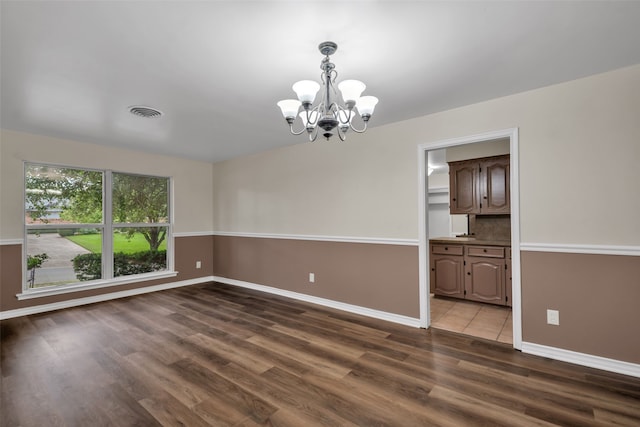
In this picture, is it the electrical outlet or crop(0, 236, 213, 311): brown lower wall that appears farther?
crop(0, 236, 213, 311): brown lower wall

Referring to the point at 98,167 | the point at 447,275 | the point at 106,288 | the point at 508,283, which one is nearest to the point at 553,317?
the point at 508,283

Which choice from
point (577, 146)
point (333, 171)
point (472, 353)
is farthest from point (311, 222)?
point (577, 146)

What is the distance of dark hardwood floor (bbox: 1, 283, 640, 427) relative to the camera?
1898 mm

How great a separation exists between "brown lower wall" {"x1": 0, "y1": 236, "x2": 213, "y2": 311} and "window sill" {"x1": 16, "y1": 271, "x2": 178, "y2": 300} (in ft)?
0.17

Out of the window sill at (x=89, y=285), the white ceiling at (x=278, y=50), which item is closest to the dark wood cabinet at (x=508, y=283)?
the white ceiling at (x=278, y=50)

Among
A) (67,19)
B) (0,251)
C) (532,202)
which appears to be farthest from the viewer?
(0,251)

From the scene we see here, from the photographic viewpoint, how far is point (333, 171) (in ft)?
13.7

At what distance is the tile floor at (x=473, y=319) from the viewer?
10.6 feet

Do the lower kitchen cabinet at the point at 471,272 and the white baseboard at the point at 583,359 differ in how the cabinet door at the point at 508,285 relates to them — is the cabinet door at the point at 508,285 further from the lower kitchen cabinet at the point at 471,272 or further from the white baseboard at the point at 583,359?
the white baseboard at the point at 583,359

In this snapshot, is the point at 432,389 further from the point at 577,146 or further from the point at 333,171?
the point at 333,171

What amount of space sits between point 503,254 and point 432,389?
264 cm

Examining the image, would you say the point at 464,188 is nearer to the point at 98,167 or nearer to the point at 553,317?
the point at 553,317

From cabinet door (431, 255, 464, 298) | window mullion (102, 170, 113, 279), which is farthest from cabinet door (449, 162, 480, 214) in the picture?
window mullion (102, 170, 113, 279)

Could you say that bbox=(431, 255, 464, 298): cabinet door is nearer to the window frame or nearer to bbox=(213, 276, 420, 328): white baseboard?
bbox=(213, 276, 420, 328): white baseboard
